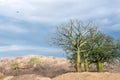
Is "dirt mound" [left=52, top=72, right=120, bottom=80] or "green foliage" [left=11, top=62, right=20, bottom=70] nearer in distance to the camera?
"dirt mound" [left=52, top=72, right=120, bottom=80]

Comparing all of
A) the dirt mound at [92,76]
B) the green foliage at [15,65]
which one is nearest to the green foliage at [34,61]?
the green foliage at [15,65]

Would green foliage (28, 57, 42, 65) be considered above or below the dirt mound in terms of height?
above

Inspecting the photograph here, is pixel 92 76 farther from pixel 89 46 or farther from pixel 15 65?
pixel 15 65

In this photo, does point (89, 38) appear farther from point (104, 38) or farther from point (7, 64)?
point (7, 64)

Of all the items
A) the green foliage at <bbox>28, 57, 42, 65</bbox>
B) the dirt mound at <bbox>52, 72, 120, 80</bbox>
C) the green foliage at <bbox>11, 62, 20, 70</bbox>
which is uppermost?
the green foliage at <bbox>28, 57, 42, 65</bbox>

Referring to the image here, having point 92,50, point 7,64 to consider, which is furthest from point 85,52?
point 7,64

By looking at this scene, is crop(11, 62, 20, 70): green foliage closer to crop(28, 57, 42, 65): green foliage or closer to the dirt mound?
crop(28, 57, 42, 65): green foliage

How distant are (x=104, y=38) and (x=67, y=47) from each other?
12.4 metres

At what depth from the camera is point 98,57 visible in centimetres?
9044

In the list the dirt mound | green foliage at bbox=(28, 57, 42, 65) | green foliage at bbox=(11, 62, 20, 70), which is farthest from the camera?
green foliage at bbox=(28, 57, 42, 65)

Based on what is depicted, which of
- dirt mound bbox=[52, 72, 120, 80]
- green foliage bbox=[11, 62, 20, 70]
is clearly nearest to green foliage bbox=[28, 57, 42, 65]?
green foliage bbox=[11, 62, 20, 70]

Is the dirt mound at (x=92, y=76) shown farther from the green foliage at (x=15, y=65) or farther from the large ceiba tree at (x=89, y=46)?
the green foliage at (x=15, y=65)

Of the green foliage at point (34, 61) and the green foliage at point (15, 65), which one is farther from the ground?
the green foliage at point (34, 61)

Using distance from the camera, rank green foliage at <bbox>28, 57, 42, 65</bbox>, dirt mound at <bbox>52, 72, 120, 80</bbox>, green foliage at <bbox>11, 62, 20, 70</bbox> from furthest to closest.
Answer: green foliage at <bbox>28, 57, 42, 65</bbox> < green foliage at <bbox>11, 62, 20, 70</bbox> < dirt mound at <bbox>52, 72, 120, 80</bbox>
